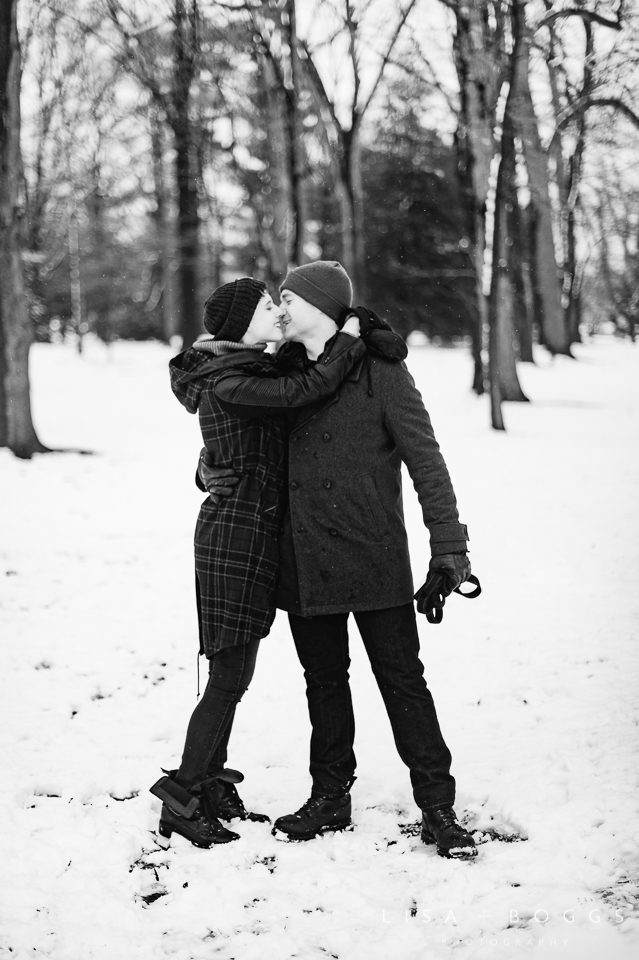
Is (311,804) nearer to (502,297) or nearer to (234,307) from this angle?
(234,307)

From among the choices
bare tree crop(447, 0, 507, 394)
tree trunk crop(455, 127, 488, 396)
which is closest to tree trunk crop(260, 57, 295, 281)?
bare tree crop(447, 0, 507, 394)

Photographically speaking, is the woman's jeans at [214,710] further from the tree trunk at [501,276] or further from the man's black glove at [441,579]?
the tree trunk at [501,276]

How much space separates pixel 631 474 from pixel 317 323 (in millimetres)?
7721

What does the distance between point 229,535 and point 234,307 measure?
0.81 meters

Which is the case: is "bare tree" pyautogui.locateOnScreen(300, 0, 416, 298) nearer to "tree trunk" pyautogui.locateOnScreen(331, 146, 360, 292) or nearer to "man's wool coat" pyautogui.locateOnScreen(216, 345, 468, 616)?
"tree trunk" pyautogui.locateOnScreen(331, 146, 360, 292)

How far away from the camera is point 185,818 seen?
3150 mm

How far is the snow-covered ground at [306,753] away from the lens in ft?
8.70

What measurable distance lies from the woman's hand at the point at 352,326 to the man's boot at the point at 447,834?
168 cm

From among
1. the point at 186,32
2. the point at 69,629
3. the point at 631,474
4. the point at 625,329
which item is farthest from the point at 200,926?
the point at 625,329

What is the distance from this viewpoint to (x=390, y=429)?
3.03m

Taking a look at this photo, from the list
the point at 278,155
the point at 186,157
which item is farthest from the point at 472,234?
the point at 186,157

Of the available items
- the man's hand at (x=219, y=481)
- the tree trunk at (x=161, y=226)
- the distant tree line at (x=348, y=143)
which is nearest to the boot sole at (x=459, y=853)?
the man's hand at (x=219, y=481)

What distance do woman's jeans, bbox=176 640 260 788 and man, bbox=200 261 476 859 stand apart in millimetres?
291

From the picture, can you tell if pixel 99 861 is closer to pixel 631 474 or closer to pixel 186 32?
pixel 631 474
